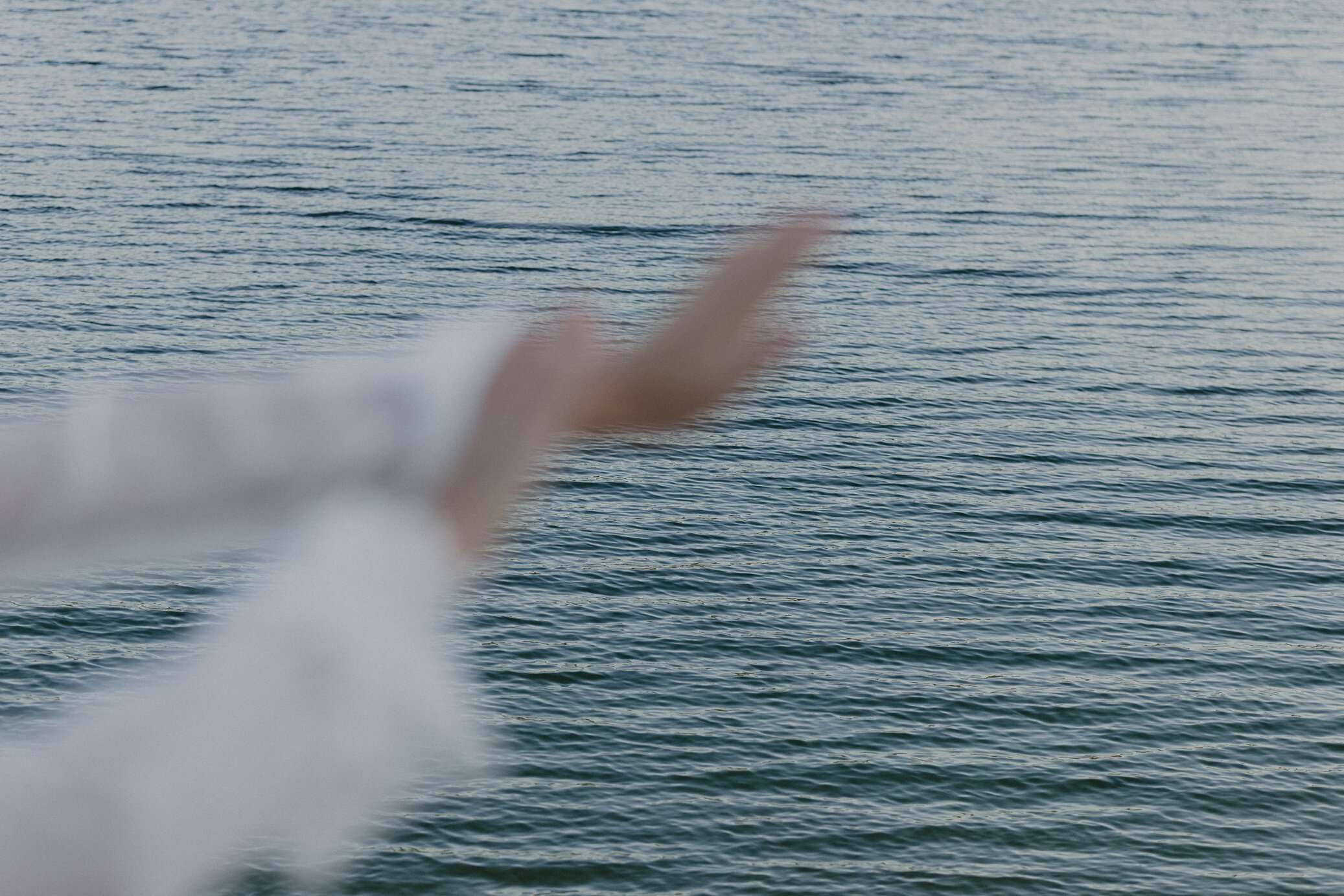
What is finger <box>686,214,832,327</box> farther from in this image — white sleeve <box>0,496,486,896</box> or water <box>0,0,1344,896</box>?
white sleeve <box>0,496,486,896</box>

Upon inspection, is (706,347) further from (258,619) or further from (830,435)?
(830,435)

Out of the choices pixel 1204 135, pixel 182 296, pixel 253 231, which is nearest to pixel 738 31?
pixel 1204 135

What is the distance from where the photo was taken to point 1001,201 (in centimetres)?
4097

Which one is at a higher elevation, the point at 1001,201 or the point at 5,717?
the point at 1001,201

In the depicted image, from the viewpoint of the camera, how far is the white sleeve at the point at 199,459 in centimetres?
261

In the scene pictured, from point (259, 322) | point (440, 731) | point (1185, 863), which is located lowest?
point (1185, 863)

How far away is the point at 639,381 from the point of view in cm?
276

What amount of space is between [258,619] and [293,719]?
0.19 metres

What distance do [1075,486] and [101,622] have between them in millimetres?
14096

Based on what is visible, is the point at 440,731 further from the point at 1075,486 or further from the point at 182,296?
the point at 182,296

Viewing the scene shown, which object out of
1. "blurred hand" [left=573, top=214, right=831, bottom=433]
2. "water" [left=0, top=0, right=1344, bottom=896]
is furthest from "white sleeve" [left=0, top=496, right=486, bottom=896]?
"water" [left=0, top=0, right=1344, bottom=896]

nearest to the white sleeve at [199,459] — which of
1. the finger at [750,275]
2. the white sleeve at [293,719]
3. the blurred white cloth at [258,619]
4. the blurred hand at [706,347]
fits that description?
the blurred white cloth at [258,619]

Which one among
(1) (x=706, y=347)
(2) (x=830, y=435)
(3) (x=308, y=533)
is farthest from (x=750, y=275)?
(2) (x=830, y=435)

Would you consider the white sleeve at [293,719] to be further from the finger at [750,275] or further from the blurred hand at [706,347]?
the finger at [750,275]
